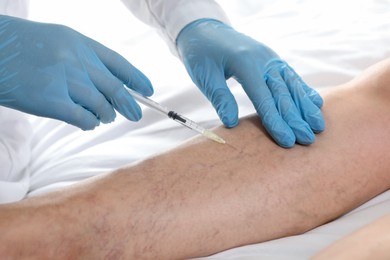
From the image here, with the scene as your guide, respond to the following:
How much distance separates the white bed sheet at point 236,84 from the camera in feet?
4.28

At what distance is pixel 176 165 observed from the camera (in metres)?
1.30

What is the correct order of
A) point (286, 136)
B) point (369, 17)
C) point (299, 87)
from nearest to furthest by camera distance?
point (286, 136) → point (299, 87) → point (369, 17)

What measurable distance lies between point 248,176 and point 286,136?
133 millimetres

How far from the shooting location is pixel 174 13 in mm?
1654

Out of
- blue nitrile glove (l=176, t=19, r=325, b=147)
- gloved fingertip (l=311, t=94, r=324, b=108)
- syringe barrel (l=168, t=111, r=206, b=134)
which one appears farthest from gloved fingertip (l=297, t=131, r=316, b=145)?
syringe barrel (l=168, t=111, r=206, b=134)

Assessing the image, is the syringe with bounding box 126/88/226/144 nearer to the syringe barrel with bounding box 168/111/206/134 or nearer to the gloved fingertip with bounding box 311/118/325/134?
the syringe barrel with bounding box 168/111/206/134

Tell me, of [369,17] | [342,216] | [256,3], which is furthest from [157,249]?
[256,3]

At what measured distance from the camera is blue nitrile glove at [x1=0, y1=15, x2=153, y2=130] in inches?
50.1

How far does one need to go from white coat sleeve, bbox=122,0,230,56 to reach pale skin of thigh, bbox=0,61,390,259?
0.39 m

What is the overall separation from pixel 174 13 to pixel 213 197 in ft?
2.08

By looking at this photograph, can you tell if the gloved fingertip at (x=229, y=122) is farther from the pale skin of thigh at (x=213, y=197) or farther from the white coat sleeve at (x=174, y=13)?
the white coat sleeve at (x=174, y=13)

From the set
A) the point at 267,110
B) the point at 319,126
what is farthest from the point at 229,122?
the point at 319,126

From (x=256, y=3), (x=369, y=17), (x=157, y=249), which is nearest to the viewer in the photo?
(x=157, y=249)

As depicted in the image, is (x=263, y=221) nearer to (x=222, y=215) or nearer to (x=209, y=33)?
(x=222, y=215)
